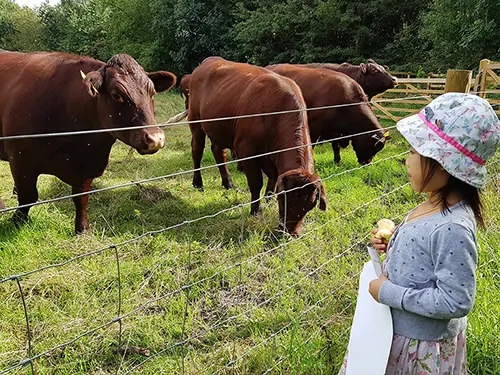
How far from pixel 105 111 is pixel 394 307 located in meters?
3.14

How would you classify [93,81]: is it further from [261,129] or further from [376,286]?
[376,286]

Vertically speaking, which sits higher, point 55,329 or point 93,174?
point 93,174

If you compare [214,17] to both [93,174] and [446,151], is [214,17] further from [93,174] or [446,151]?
[446,151]

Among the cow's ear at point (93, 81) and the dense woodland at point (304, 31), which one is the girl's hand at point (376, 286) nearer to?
the cow's ear at point (93, 81)

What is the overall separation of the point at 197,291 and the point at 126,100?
5.85 ft

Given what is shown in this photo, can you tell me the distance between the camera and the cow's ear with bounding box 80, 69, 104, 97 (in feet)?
11.7

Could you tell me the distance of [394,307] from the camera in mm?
1498

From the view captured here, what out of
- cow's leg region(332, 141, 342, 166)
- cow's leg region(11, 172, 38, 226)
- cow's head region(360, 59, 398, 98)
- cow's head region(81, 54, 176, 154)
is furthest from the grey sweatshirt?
cow's head region(360, 59, 398, 98)

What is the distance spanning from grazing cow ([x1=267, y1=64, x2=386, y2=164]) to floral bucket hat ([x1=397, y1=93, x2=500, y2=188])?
5744mm

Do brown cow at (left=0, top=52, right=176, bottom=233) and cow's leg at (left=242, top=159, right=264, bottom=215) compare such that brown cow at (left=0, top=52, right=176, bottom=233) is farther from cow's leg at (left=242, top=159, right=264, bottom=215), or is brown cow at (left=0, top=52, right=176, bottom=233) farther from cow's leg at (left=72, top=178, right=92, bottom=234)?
cow's leg at (left=242, top=159, right=264, bottom=215)

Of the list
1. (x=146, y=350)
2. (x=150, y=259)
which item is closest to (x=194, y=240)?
(x=150, y=259)

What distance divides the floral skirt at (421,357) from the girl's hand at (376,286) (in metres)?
0.20

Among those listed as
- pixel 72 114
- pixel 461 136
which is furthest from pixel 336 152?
pixel 461 136

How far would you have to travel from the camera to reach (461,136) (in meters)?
1.33
